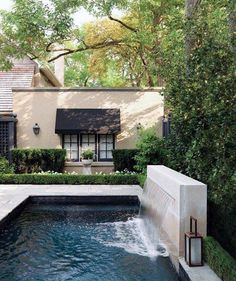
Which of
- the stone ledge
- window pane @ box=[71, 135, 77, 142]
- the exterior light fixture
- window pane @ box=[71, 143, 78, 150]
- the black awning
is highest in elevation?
the black awning

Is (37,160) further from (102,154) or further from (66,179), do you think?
(102,154)

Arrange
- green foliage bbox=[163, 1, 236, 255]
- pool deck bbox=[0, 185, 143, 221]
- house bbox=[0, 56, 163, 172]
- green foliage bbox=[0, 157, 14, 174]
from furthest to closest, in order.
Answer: house bbox=[0, 56, 163, 172], green foliage bbox=[0, 157, 14, 174], pool deck bbox=[0, 185, 143, 221], green foliage bbox=[163, 1, 236, 255]

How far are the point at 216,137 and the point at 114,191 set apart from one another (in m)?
9.55

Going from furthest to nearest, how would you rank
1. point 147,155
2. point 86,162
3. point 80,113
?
point 80,113, point 86,162, point 147,155

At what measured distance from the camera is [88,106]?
65.2 feet

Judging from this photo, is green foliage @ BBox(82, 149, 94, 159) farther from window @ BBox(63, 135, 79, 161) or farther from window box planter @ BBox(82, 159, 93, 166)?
window @ BBox(63, 135, 79, 161)

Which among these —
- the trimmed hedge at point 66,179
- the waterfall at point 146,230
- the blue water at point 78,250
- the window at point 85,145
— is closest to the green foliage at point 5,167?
the trimmed hedge at point 66,179

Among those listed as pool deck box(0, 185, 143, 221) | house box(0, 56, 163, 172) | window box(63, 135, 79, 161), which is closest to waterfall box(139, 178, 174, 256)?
pool deck box(0, 185, 143, 221)

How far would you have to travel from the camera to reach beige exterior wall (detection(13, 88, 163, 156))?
1981 cm

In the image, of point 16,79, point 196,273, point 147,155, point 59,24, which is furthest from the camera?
point 16,79

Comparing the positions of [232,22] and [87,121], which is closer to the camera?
[232,22]

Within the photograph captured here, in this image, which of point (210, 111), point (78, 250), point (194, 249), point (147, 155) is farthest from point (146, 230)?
point (147, 155)

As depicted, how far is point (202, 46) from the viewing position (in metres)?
6.31

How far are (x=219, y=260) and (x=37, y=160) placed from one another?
1387 centimetres
